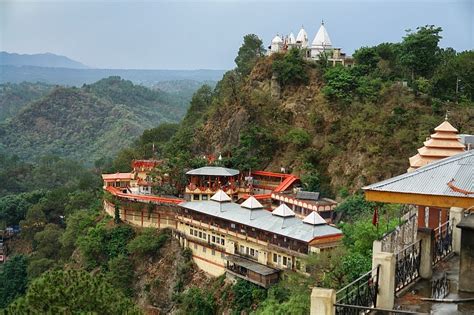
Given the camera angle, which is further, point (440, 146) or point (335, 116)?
point (335, 116)

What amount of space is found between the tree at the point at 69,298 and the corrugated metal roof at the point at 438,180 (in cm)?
864

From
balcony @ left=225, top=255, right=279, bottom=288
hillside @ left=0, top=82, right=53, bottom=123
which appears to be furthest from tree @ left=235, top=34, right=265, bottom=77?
hillside @ left=0, top=82, right=53, bottom=123

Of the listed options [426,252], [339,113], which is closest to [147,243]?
[339,113]

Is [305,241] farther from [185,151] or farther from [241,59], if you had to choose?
[241,59]

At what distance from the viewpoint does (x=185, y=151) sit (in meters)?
39.0

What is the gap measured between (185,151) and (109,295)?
79.8 feet

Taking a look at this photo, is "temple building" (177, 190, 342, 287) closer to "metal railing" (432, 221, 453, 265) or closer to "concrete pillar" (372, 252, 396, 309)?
"metal railing" (432, 221, 453, 265)

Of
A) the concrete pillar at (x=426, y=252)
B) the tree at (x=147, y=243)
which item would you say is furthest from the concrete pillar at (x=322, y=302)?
the tree at (x=147, y=243)

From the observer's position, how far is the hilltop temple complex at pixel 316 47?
133 feet

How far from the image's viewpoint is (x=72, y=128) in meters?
102

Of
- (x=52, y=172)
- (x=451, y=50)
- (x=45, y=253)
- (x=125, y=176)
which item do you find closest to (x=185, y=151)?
(x=125, y=176)

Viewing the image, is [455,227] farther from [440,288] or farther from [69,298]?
[69,298]

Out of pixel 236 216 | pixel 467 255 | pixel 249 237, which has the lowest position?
pixel 249 237

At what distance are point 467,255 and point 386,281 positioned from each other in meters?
1.17
